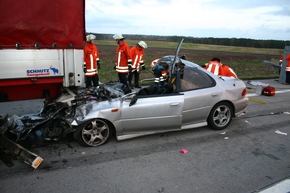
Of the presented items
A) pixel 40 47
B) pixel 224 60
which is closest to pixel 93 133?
pixel 40 47

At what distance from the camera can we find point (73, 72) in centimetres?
466

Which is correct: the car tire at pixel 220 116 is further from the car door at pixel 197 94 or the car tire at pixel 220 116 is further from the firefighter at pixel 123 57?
the firefighter at pixel 123 57

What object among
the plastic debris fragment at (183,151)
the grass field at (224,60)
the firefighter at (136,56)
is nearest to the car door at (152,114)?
the plastic debris fragment at (183,151)

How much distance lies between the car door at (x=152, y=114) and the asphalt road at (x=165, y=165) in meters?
0.32

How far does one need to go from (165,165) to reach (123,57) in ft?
19.7

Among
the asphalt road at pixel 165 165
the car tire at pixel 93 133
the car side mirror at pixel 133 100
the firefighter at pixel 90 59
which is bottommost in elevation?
the asphalt road at pixel 165 165

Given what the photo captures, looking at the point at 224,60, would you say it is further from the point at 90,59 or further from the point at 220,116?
the point at 220,116

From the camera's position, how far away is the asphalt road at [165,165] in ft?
11.4

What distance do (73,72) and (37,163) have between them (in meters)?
1.74

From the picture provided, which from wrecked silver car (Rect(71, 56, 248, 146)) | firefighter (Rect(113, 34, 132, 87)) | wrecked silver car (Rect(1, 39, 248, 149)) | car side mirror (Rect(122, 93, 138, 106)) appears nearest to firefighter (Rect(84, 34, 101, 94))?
firefighter (Rect(113, 34, 132, 87))

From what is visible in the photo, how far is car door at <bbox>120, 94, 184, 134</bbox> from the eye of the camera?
182 inches

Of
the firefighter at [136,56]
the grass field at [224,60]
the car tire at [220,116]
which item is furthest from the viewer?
the grass field at [224,60]

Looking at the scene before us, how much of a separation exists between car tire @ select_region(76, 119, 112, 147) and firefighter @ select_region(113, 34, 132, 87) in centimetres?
460

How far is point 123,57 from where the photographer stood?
936 centimetres
